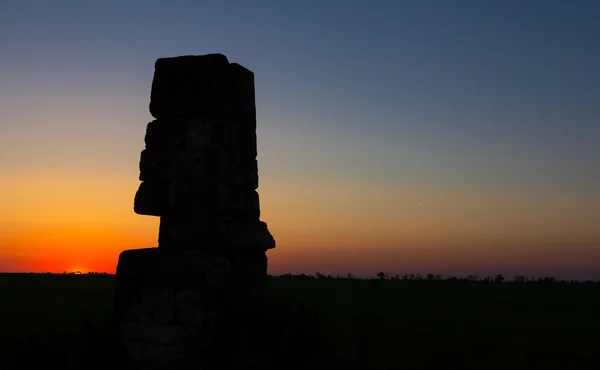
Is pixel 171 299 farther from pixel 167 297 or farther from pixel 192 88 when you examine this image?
pixel 192 88

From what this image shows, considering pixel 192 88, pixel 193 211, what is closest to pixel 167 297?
pixel 193 211

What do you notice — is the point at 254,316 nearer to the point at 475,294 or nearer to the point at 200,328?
the point at 200,328

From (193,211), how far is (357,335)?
4355 millimetres

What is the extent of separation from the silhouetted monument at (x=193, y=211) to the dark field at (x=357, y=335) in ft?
2.09

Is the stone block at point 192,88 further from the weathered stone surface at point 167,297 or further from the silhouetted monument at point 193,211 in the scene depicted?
the weathered stone surface at point 167,297

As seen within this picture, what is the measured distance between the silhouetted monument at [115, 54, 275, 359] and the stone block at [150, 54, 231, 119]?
15 millimetres

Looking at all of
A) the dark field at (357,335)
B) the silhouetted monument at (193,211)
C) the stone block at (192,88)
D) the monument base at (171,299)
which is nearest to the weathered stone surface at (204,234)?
the silhouetted monument at (193,211)

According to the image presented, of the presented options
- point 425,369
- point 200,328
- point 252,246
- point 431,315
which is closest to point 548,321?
point 431,315

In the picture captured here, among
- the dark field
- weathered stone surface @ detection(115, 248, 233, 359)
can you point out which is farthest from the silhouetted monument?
the dark field

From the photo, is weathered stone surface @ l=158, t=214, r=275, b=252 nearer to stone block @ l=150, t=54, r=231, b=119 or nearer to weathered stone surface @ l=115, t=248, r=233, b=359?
weathered stone surface @ l=115, t=248, r=233, b=359

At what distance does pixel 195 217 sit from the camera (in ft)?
34.3

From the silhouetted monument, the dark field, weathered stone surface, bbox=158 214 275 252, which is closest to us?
the silhouetted monument

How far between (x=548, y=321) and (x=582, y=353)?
12.3 ft

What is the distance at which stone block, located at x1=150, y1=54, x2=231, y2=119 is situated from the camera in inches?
418
